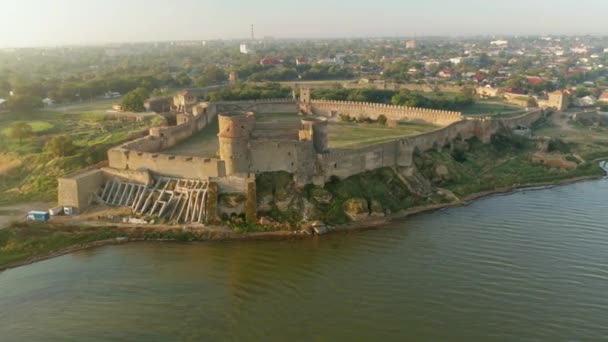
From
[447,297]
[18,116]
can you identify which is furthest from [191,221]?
[18,116]

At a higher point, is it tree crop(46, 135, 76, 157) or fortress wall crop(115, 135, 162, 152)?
fortress wall crop(115, 135, 162, 152)

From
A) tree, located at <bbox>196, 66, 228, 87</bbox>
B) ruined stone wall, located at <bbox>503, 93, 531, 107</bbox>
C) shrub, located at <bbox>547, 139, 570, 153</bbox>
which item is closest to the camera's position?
shrub, located at <bbox>547, 139, 570, 153</bbox>

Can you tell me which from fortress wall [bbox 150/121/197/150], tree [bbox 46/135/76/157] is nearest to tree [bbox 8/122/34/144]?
tree [bbox 46/135/76/157]

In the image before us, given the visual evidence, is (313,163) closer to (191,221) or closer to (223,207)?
(223,207)

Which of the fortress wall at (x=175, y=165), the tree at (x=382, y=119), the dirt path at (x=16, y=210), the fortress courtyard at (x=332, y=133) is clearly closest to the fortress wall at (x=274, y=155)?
the fortress wall at (x=175, y=165)

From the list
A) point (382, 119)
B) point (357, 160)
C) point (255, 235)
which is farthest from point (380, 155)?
point (382, 119)

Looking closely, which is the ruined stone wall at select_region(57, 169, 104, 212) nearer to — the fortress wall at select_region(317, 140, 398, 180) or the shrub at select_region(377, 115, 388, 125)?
the fortress wall at select_region(317, 140, 398, 180)
